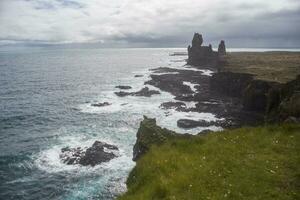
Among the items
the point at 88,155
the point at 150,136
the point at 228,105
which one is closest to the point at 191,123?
the point at 228,105

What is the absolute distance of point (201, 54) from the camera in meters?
174

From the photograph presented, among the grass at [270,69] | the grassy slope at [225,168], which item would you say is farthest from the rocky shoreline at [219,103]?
the grassy slope at [225,168]

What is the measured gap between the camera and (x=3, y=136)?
5934 centimetres

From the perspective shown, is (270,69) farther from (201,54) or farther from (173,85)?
(201,54)

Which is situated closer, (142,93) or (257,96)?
(257,96)

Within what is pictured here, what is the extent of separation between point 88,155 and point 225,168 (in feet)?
113

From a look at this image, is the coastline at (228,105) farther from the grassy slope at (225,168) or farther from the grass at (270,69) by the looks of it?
the grass at (270,69)

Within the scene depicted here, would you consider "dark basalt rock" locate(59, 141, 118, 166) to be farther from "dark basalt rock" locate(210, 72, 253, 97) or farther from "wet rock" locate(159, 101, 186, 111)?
"dark basalt rock" locate(210, 72, 253, 97)

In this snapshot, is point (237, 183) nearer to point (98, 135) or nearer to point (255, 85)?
point (98, 135)

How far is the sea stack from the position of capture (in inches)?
6594

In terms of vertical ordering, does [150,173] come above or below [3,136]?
above

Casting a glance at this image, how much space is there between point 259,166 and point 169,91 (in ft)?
281

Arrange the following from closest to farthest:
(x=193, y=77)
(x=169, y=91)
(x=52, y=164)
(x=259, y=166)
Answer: (x=259, y=166) → (x=52, y=164) → (x=169, y=91) → (x=193, y=77)

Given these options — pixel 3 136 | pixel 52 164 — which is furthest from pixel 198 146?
pixel 3 136
